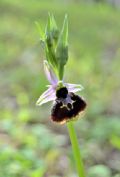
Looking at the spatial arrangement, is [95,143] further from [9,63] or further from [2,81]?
[9,63]

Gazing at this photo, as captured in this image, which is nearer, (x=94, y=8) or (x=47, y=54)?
(x=47, y=54)

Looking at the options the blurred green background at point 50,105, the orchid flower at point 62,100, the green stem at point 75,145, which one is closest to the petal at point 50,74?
the orchid flower at point 62,100

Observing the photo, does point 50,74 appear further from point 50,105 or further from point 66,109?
point 50,105

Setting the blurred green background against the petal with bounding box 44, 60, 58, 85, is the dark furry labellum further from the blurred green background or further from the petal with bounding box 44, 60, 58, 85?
the blurred green background

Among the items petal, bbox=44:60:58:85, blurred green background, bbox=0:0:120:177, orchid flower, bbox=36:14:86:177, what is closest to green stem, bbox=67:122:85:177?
orchid flower, bbox=36:14:86:177

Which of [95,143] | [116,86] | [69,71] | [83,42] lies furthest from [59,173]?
[83,42]

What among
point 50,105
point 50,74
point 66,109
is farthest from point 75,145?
point 50,105
